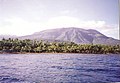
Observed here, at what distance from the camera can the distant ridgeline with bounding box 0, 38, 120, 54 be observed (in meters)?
3.77

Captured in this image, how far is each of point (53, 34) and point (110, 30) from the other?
Result: 43.0 inches

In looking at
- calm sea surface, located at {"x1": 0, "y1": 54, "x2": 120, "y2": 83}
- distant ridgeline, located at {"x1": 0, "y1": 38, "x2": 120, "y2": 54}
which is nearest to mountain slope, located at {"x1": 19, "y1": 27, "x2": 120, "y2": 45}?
distant ridgeline, located at {"x1": 0, "y1": 38, "x2": 120, "y2": 54}

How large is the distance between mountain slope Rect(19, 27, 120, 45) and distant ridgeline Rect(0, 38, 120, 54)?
0.09 m

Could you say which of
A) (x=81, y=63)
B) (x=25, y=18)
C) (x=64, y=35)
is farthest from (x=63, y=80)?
(x=25, y=18)

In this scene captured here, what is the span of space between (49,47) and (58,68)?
497mm

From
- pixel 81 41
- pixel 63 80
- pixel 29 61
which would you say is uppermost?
pixel 81 41

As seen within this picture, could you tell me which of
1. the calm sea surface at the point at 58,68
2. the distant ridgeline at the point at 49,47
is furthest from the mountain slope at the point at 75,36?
the calm sea surface at the point at 58,68

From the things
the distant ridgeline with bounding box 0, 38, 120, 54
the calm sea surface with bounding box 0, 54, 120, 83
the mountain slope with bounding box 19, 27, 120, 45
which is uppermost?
the mountain slope with bounding box 19, 27, 120, 45

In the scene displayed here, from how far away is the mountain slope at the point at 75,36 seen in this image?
3.89 meters

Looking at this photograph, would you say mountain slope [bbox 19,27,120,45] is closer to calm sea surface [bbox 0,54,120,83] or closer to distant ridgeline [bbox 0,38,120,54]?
distant ridgeline [bbox 0,38,120,54]

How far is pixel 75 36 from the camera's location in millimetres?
4117

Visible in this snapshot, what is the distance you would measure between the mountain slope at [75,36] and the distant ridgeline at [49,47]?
9cm

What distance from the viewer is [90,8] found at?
421cm

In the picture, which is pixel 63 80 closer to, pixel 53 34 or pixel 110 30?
pixel 53 34
